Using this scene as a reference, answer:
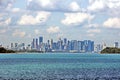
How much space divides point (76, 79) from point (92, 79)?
347 cm

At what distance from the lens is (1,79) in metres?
79.7

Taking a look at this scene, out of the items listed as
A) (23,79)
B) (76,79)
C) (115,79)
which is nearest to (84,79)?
(76,79)

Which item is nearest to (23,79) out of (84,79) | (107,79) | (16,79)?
(16,79)

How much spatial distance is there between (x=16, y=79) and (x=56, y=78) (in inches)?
359

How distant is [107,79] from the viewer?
81.9 metres

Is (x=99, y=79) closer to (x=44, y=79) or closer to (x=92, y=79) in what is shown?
(x=92, y=79)

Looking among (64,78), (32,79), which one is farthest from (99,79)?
(32,79)

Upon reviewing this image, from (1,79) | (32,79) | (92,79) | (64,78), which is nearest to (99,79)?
(92,79)

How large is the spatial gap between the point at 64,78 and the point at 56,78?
5.84 feet

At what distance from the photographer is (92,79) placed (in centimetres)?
8156

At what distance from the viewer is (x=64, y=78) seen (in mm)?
84062

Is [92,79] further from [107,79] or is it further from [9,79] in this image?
[9,79]

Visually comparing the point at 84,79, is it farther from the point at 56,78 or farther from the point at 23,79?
the point at 23,79

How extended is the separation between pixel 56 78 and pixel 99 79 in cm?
958
